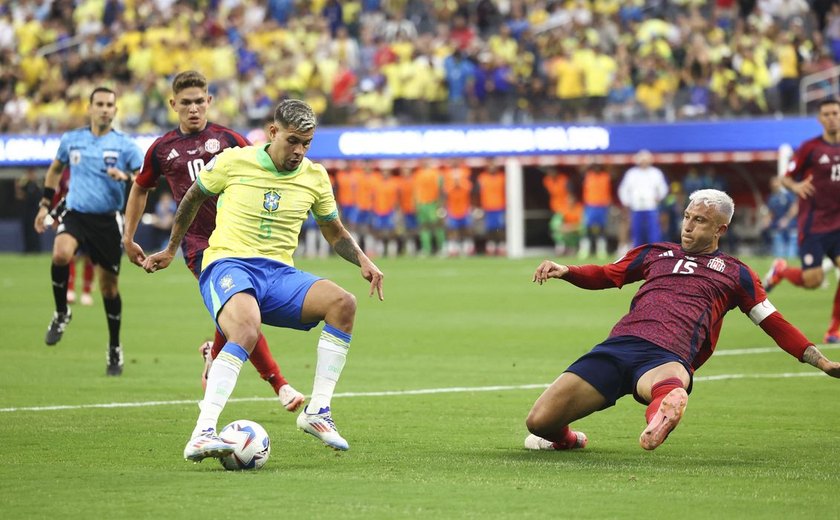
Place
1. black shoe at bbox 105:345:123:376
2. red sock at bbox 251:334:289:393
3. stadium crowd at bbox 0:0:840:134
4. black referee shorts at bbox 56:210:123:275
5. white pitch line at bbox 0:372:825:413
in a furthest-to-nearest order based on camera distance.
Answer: stadium crowd at bbox 0:0:840:134 < black referee shorts at bbox 56:210:123:275 < black shoe at bbox 105:345:123:376 < white pitch line at bbox 0:372:825:413 < red sock at bbox 251:334:289:393

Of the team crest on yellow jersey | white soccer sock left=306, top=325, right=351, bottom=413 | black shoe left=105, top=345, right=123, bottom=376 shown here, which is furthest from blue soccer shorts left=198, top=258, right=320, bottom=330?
black shoe left=105, top=345, right=123, bottom=376

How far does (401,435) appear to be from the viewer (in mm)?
9312

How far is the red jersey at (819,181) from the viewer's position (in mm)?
15211

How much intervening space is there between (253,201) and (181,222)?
522 mm

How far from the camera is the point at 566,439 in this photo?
8648 millimetres

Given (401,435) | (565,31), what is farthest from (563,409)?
(565,31)

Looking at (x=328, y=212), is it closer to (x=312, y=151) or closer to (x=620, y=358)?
(x=620, y=358)

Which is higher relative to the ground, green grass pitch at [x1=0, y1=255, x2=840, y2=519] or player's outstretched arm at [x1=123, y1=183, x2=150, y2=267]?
player's outstretched arm at [x1=123, y1=183, x2=150, y2=267]

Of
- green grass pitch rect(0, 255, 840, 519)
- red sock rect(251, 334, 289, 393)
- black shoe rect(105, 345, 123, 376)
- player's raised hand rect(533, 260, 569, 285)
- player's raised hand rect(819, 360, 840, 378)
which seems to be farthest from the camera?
black shoe rect(105, 345, 123, 376)

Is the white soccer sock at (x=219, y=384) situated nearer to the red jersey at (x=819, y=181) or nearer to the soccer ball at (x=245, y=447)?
the soccer ball at (x=245, y=447)

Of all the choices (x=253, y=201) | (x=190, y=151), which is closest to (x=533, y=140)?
(x=190, y=151)

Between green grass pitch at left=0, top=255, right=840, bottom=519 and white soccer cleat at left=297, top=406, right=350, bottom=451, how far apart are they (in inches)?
4.1

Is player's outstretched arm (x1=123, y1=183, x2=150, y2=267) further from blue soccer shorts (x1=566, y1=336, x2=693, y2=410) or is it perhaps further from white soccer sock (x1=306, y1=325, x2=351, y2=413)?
blue soccer shorts (x1=566, y1=336, x2=693, y2=410)

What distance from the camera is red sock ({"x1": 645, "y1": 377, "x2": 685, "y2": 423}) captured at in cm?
779
